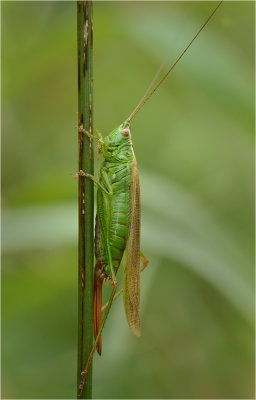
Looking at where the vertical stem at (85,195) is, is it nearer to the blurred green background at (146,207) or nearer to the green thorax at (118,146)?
the green thorax at (118,146)

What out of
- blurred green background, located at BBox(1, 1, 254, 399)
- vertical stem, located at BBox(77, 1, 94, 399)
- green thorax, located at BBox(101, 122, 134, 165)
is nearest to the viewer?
vertical stem, located at BBox(77, 1, 94, 399)

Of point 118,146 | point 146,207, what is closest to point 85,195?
point 118,146

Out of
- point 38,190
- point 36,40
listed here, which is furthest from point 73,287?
point 36,40

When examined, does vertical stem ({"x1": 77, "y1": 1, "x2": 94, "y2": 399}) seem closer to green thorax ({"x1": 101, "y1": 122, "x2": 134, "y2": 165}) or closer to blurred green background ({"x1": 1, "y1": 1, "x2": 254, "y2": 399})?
green thorax ({"x1": 101, "y1": 122, "x2": 134, "y2": 165})

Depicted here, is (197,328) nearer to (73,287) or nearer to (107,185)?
(73,287)

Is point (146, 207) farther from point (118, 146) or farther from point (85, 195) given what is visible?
point (85, 195)

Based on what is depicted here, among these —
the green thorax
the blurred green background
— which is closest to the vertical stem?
the green thorax
